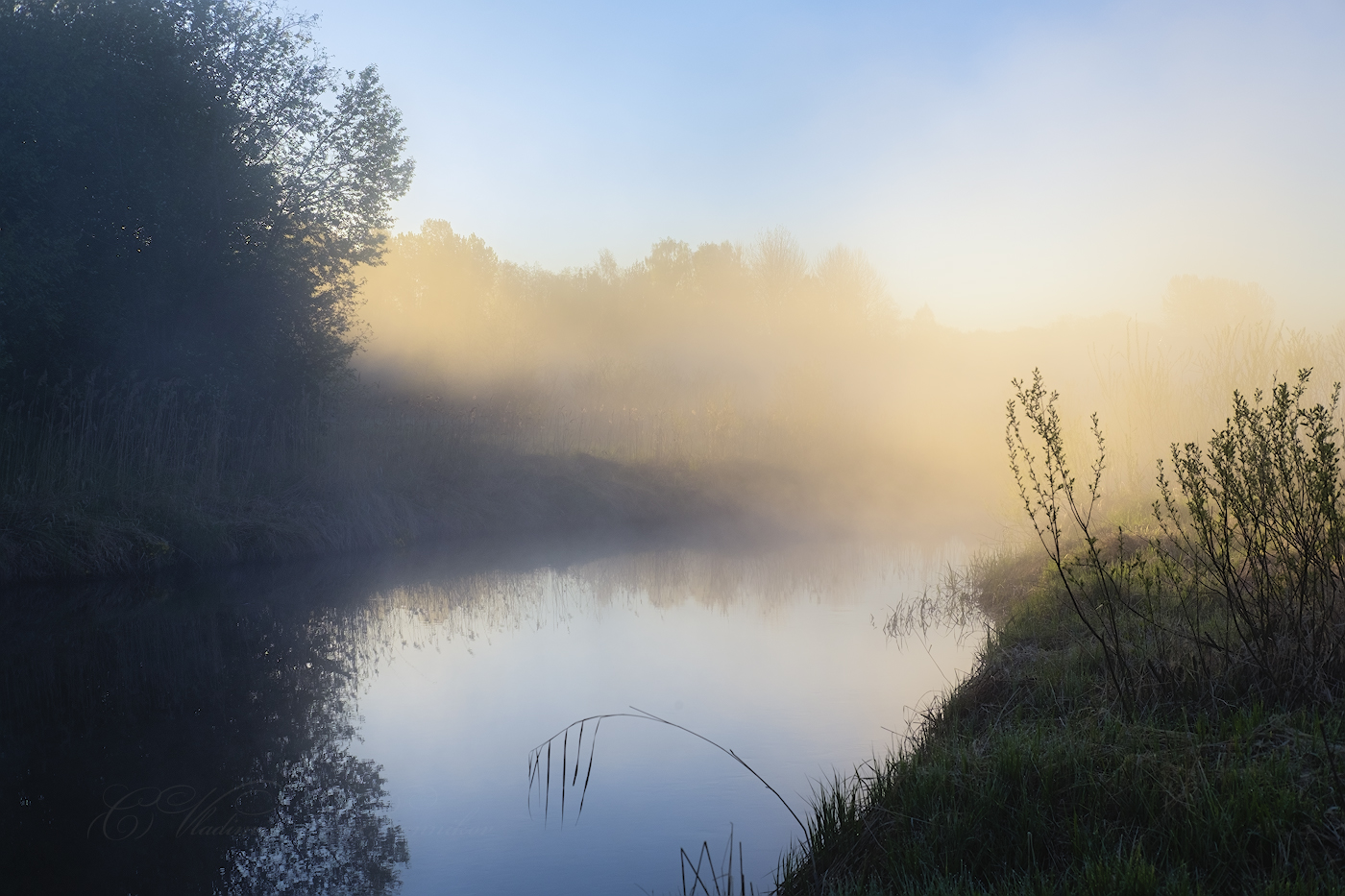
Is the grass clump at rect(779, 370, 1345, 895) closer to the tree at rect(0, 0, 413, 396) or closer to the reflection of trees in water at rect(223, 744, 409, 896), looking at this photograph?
the reflection of trees in water at rect(223, 744, 409, 896)

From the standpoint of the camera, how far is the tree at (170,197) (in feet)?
39.1

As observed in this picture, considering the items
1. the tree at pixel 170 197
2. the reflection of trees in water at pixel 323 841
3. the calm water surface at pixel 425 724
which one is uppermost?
the tree at pixel 170 197

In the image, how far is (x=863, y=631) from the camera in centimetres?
875

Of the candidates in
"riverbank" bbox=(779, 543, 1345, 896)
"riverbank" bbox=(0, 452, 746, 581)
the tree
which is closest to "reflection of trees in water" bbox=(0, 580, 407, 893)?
"riverbank" bbox=(0, 452, 746, 581)

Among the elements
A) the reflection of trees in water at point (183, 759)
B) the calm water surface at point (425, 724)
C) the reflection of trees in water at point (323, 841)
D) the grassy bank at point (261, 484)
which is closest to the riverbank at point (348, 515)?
the grassy bank at point (261, 484)

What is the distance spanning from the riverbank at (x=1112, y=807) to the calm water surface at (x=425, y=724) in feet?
2.47

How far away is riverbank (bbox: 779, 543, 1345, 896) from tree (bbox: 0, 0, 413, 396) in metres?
12.0

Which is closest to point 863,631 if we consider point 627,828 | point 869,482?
point 627,828

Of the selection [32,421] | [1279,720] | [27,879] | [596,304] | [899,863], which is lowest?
[27,879]

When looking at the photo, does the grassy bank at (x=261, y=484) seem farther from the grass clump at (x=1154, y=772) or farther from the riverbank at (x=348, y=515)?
the grass clump at (x=1154, y=772)

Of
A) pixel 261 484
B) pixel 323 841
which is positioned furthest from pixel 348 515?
pixel 323 841

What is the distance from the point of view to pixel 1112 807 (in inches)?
124

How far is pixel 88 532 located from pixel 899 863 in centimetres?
1087

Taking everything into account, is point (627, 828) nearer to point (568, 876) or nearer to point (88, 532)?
point (568, 876)
